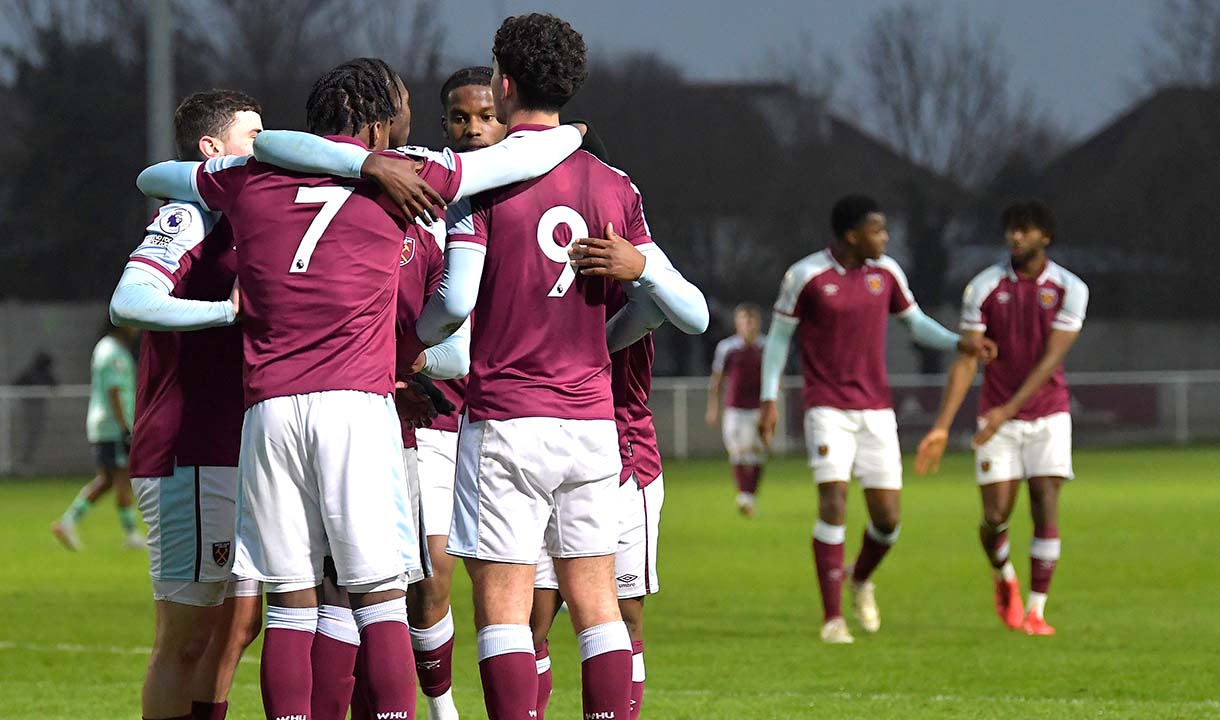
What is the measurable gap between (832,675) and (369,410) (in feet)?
14.0

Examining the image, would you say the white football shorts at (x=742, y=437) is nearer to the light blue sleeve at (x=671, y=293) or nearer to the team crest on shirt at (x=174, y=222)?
the light blue sleeve at (x=671, y=293)

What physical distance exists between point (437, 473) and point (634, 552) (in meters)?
1.12

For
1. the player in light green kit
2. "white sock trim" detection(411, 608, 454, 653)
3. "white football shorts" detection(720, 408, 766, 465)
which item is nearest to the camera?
"white sock trim" detection(411, 608, 454, 653)

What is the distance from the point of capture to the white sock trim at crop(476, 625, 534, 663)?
508 cm

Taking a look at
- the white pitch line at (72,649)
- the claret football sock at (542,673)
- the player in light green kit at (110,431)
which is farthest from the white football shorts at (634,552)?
the player in light green kit at (110,431)

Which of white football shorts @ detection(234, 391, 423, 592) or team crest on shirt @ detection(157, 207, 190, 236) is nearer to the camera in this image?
white football shorts @ detection(234, 391, 423, 592)

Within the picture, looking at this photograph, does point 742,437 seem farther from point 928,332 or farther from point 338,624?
point 338,624

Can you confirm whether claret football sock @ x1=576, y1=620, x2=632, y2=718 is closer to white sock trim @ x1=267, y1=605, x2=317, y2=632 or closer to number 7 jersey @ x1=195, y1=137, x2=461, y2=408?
white sock trim @ x1=267, y1=605, x2=317, y2=632

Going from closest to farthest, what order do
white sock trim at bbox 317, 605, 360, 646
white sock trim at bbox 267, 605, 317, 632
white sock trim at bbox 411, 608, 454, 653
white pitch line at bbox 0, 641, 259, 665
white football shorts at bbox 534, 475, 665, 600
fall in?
1. white sock trim at bbox 267, 605, 317, 632
2. white sock trim at bbox 317, 605, 360, 646
3. white football shorts at bbox 534, 475, 665, 600
4. white sock trim at bbox 411, 608, 454, 653
5. white pitch line at bbox 0, 641, 259, 665

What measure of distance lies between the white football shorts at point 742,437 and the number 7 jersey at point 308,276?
1485 centimetres

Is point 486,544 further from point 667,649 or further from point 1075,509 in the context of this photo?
point 1075,509

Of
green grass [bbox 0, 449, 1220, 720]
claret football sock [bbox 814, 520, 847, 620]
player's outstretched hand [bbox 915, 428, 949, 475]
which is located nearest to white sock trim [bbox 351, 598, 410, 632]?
green grass [bbox 0, 449, 1220, 720]

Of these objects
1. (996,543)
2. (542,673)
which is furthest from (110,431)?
(542,673)

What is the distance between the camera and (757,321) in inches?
891
